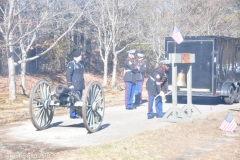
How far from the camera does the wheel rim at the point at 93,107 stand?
10477mm

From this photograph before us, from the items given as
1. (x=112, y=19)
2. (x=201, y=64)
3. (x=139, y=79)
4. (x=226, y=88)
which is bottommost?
(x=226, y=88)

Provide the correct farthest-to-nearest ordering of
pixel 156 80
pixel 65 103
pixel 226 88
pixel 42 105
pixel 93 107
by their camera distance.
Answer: pixel 226 88 → pixel 156 80 → pixel 42 105 → pixel 65 103 → pixel 93 107

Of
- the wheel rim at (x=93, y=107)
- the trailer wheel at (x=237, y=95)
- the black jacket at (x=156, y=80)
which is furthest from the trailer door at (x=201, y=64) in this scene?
the wheel rim at (x=93, y=107)

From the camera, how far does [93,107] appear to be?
35.2ft

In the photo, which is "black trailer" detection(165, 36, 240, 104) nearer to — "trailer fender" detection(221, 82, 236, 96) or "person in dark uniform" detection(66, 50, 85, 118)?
"trailer fender" detection(221, 82, 236, 96)

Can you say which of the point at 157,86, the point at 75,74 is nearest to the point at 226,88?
the point at 157,86

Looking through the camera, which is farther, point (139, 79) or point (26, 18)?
point (26, 18)

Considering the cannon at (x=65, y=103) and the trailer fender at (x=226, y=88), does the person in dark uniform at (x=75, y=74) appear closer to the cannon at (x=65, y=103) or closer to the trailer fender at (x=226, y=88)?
the cannon at (x=65, y=103)

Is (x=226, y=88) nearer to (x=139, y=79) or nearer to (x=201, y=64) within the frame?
(x=201, y=64)

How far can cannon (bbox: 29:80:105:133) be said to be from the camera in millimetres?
10594

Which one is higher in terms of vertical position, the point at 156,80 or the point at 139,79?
the point at 156,80

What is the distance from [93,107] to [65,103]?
68 cm

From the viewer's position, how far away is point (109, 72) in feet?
125

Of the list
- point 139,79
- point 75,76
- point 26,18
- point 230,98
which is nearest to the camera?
point 75,76
